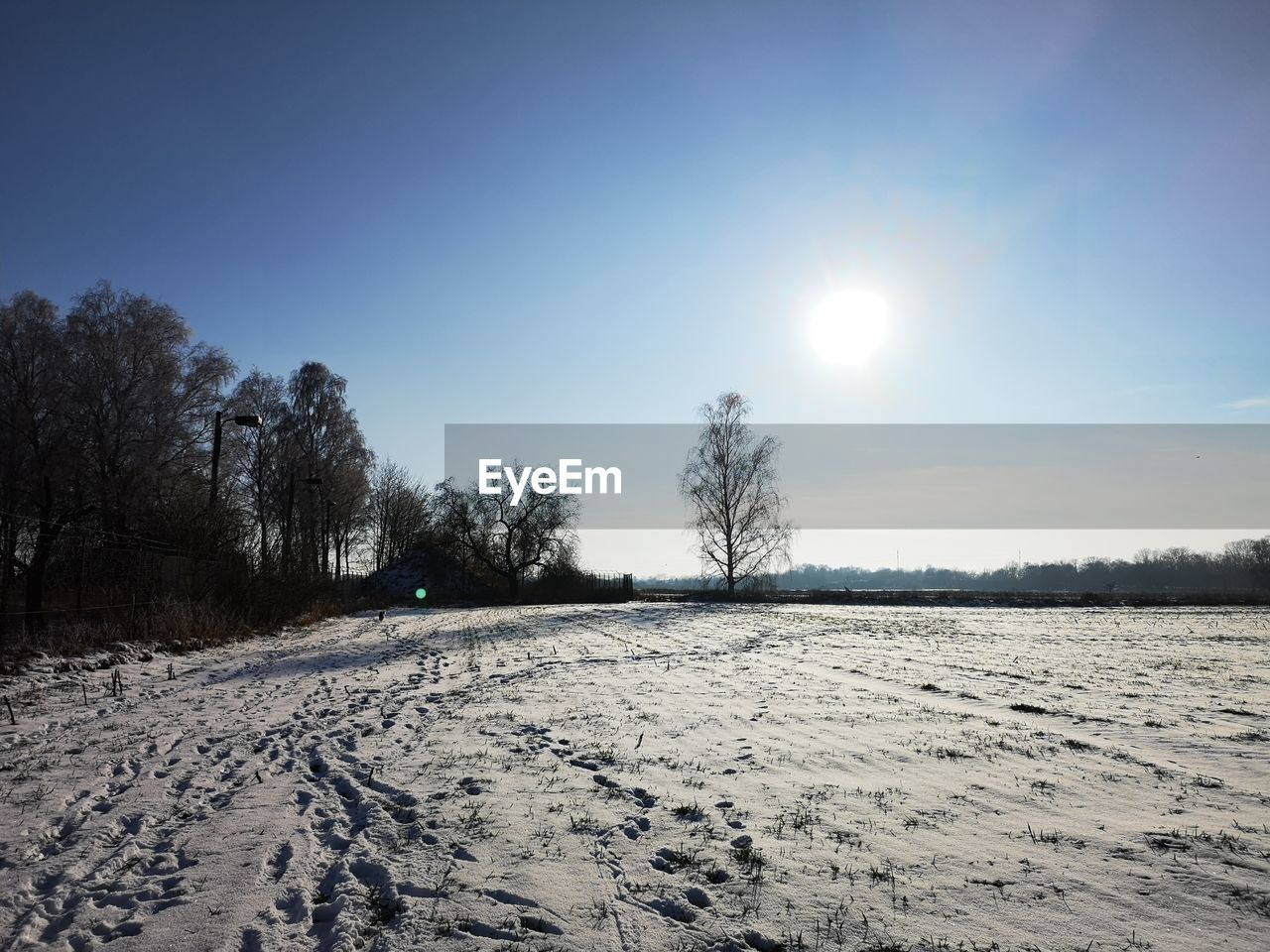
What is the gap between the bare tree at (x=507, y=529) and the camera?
48062mm

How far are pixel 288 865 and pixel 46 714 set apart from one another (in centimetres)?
609

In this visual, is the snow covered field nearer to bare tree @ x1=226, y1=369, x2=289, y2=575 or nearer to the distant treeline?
bare tree @ x1=226, y1=369, x2=289, y2=575

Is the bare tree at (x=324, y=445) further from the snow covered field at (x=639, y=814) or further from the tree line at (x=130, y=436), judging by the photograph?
the snow covered field at (x=639, y=814)

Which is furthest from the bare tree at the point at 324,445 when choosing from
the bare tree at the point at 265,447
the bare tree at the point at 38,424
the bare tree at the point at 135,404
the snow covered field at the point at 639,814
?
the snow covered field at the point at 639,814

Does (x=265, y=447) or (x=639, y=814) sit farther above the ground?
(x=265, y=447)

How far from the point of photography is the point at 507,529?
49375mm

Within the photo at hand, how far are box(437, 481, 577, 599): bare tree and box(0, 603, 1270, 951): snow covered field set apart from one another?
123 ft

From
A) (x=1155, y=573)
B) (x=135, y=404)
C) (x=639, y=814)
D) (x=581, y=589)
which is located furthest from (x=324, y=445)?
(x=1155, y=573)

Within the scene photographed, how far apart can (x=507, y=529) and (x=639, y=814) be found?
149 feet

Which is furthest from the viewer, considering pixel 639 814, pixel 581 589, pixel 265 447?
pixel 581 589

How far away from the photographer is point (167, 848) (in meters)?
4.20

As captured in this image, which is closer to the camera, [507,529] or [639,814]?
[639,814]

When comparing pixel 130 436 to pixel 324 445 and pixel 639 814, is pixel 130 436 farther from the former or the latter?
pixel 639 814

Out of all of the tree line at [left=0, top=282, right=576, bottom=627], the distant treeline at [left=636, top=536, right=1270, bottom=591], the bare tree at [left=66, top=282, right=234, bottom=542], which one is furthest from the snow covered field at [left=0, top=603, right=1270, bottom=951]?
the distant treeline at [left=636, top=536, right=1270, bottom=591]
